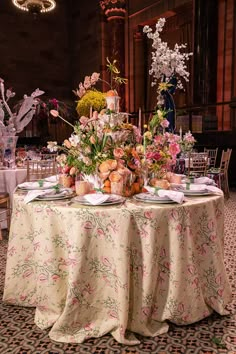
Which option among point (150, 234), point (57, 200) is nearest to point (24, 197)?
point (57, 200)

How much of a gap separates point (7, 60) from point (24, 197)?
10486 millimetres

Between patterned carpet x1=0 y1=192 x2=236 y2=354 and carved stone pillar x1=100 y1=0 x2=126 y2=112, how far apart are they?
9522 mm

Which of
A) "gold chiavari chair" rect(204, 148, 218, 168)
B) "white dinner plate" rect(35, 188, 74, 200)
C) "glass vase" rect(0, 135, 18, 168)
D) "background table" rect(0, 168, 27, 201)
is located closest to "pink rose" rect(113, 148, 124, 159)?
"white dinner plate" rect(35, 188, 74, 200)

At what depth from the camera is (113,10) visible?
419 inches

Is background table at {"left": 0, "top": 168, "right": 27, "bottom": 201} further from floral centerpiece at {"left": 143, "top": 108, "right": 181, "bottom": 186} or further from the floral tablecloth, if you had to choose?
floral centerpiece at {"left": 143, "top": 108, "right": 181, "bottom": 186}

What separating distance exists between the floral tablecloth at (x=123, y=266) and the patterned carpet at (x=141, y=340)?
5 cm

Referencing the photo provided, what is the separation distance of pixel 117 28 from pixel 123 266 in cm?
1059

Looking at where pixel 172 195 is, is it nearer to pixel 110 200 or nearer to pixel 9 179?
pixel 110 200

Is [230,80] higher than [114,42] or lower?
lower

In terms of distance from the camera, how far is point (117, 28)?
1095cm

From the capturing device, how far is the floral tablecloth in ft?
5.94

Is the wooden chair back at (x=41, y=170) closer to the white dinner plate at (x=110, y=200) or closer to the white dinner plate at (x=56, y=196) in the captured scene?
the white dinner plate at (x=56, y=196)

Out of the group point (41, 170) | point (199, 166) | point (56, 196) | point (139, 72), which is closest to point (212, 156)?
point (199, 166)

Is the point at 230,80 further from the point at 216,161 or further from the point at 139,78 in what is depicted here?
the point at 139,78
